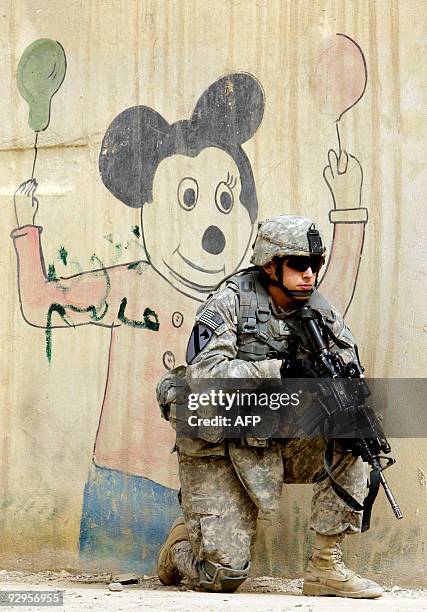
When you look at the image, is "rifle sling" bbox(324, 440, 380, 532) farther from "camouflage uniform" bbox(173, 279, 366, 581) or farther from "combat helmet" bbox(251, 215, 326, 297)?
"combat helmet" bbox(251, 215, 326, 297)

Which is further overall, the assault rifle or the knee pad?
the knee pad

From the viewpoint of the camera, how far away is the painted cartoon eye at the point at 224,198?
5.43 meters

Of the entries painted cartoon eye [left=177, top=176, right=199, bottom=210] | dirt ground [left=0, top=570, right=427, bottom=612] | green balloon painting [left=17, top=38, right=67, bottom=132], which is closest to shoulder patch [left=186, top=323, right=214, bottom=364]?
dirt ground [left=0, top=570, right=427, bottom=612]

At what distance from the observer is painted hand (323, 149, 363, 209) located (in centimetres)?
530

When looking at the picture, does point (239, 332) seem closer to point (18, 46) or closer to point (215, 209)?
point (215, 209)

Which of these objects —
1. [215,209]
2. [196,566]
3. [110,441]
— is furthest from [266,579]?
[215,209]

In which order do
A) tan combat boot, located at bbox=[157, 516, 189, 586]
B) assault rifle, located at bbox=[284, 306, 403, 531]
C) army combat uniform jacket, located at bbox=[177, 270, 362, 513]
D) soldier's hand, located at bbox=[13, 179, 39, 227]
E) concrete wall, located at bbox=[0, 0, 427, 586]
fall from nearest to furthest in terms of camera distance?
assault rifle, located at bbox=[284, 306, 403, 531] < army combat uniform jacket, located at bbox=[177, 270, 362, 513] < tan combat boot, located at bbox=[157, 516, 189, 586] < concrete wall, located at bbox=[0, 0, 427, 586] < soldier's hand, located at bbox=[13, 179, 39, 227]

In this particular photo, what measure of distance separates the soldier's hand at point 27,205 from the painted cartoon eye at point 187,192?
0.69 meters

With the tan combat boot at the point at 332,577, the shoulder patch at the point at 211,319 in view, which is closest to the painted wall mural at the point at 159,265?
the shoulder patch at the point at 211,319

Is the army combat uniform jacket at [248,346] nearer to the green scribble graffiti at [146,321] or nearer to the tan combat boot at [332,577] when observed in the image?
the tan combat boot at [332,577]

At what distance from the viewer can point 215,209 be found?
5441 millimetres

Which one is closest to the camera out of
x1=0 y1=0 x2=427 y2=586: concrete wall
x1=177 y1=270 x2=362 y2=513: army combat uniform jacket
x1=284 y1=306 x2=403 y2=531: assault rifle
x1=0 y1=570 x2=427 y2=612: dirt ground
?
x1=0 y1=570 x2=427 y2=612: dirt ground

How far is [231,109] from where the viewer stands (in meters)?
5.44

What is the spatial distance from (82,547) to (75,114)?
2017mm
